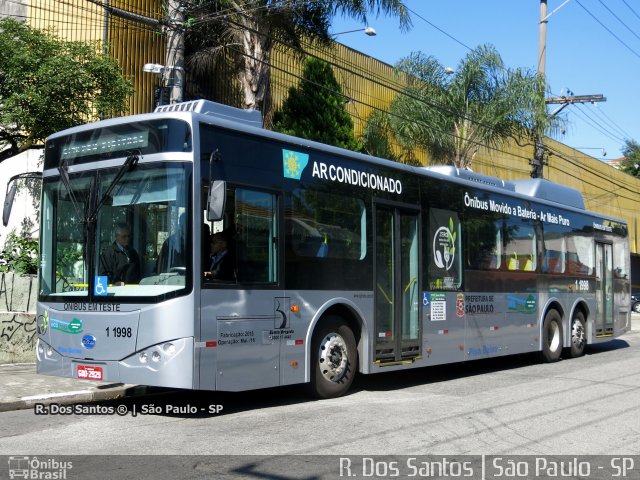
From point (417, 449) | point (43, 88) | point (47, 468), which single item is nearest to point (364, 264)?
point (417, 449)

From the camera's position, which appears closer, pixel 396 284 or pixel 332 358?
pixel 332 358

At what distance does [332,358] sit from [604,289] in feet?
35.2

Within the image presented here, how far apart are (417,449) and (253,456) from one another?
155cm

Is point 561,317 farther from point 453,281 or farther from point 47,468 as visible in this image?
point 47,468

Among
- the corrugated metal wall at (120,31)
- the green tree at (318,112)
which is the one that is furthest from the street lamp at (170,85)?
the green tree at (318,112)

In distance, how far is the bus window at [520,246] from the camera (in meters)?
15.0

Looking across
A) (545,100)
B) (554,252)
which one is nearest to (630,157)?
(545,100)

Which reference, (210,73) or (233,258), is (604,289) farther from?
(233,258)

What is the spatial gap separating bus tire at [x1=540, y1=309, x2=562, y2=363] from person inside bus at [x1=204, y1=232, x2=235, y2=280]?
9.08 meters

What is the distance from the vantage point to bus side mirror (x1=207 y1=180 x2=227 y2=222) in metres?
8.44

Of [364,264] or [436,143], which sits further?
[436,143]

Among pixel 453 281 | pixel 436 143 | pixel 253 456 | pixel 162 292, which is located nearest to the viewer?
pixel 253 456

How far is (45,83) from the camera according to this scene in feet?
47.6

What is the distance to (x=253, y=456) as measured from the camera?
7.16 m
